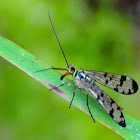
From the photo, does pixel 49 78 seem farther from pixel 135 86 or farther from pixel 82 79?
pixel 135 86

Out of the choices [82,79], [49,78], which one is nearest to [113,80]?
[82,79]

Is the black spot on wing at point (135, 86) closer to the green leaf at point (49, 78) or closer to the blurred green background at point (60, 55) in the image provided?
the green leaf at point (49, 78)

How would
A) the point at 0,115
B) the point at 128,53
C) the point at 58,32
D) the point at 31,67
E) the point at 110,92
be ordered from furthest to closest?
1. the point at 128,53
2. the point at 58,32
3. the point at 110,92
4. the point at 0,115
5. the point at 31,67

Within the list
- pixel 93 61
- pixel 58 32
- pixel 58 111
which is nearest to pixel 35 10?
pixel 58 32

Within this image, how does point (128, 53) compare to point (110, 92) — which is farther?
point (128, 53)

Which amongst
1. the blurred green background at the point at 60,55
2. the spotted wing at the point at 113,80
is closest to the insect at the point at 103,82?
the spotted wing at the point at 113,80

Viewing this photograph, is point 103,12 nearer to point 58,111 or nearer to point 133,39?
point 133,39
